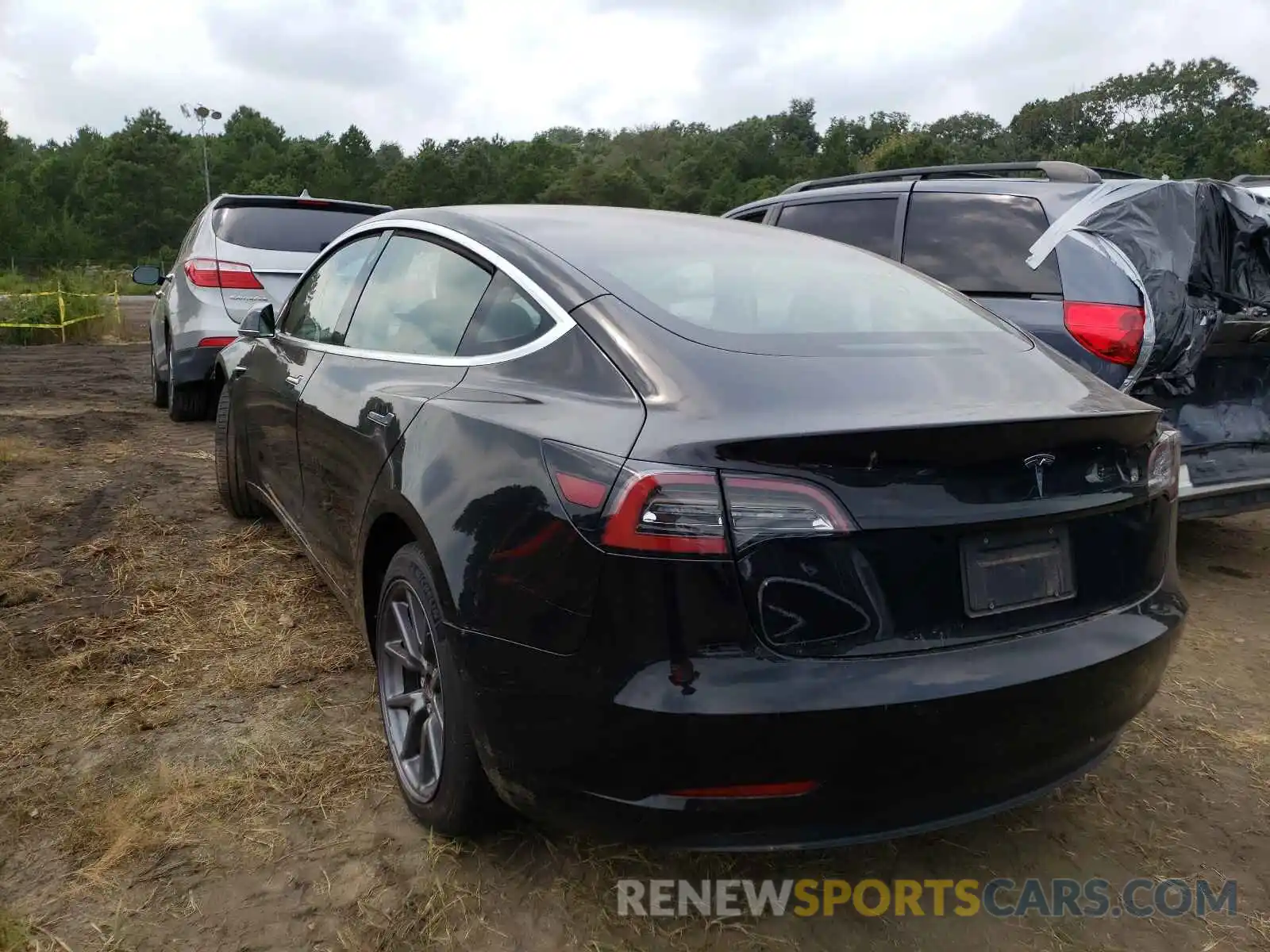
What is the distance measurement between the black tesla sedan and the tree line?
191 ft

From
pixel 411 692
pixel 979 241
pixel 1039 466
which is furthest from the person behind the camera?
pixel 979 241

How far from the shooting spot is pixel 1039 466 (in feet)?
6.31

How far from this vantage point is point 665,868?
229cm

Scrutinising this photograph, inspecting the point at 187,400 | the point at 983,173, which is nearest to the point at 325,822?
the point at 983,173

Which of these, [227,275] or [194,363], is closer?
[227,275]

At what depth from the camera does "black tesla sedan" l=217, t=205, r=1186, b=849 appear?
1729 millimetres

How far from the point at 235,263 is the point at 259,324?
3106 millimetres

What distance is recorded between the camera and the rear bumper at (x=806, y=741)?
172 centimetres

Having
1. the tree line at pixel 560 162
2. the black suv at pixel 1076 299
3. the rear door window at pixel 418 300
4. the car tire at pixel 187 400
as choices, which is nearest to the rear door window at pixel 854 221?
the black suv at pixel 1076 299

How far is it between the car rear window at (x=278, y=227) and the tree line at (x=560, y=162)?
177 feet

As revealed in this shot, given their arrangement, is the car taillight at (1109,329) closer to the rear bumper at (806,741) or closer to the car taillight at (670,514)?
the rear bumper at (806,741)

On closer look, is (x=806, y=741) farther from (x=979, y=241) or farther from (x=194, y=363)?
(x=194, y=363)

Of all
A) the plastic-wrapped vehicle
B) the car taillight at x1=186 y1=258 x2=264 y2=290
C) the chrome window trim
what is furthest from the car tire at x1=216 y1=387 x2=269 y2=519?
the plastic-wrapped vehicle

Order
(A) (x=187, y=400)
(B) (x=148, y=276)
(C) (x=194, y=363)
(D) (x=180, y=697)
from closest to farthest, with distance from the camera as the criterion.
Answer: (D) (x=180, y=697)
(C) (x=194, y=363)
(A) (x=187, y=400)
(B) (x=148, y=276)
